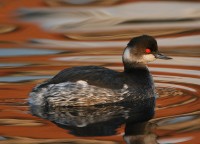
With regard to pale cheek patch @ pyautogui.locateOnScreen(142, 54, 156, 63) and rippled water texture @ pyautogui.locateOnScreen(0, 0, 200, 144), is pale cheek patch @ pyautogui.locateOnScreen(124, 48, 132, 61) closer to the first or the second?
pale cheek patch @ pyautogui.locateOnScreen(142, 54, 156, 63)

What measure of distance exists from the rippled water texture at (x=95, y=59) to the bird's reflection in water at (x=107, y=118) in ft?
0.04

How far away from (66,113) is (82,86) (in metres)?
0.46

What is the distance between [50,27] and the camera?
1719 cm

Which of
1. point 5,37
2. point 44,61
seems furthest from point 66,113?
point 5,37

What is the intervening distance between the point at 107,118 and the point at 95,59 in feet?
11.3

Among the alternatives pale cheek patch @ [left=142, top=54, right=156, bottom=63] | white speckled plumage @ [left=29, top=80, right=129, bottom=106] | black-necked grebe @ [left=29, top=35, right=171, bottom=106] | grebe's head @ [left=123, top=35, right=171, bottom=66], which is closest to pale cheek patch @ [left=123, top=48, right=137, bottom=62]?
grebe's head @ [left=123, top=35, right=171, bottom=66]

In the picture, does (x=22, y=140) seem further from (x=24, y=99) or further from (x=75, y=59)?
(x=75, y=59)

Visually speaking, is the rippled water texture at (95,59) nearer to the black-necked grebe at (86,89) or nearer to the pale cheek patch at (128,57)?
the black-necked grebe at (86,89)

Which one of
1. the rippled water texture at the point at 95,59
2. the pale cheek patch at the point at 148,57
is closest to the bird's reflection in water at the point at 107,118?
the rippled water texture at the point at 95,59

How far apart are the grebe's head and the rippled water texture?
1.57 feet

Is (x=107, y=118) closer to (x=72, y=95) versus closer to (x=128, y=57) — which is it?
(x=72, y=95)

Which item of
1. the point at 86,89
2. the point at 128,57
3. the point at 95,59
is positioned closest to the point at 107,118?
the point at 86,89

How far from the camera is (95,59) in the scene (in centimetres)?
1441

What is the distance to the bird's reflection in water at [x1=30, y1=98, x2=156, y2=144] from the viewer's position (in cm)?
1020
